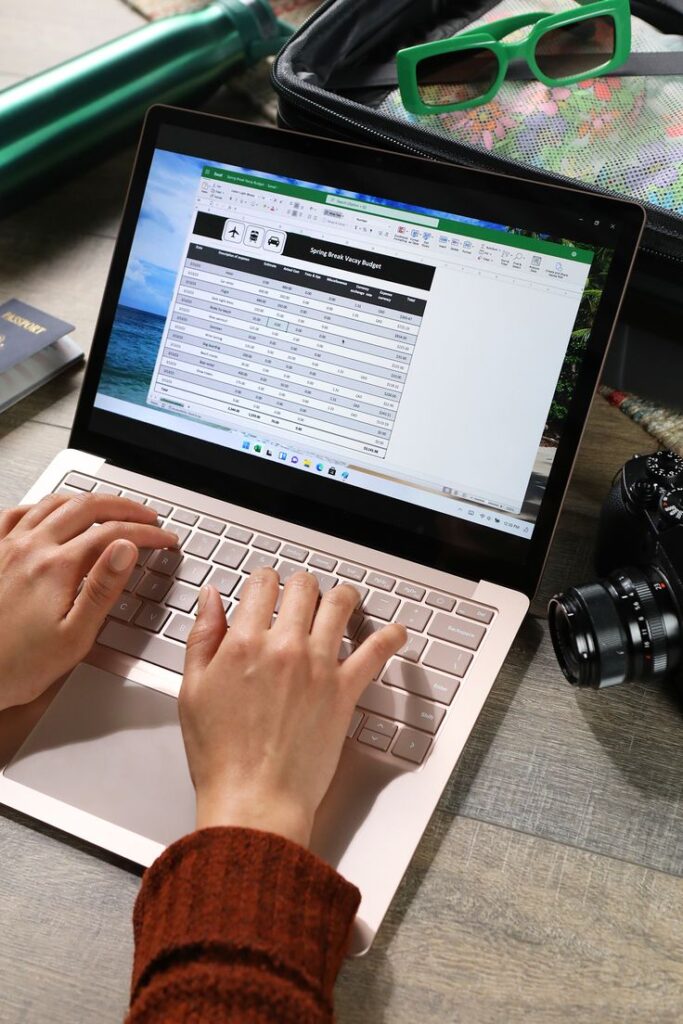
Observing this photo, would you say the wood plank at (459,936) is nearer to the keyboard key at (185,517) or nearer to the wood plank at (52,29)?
the keyboard key at (185,517)

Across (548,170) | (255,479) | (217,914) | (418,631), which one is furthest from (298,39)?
(217,914)

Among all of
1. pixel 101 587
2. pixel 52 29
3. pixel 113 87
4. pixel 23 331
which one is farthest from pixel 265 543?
pixel 52 29

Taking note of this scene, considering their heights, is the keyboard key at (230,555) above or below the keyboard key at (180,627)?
above

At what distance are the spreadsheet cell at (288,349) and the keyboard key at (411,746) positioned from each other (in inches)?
8.0

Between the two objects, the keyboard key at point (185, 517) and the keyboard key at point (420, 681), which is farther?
the keyboard key at point (185, 517)

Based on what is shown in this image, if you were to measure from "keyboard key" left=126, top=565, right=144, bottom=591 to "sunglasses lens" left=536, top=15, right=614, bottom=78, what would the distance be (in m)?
0.53

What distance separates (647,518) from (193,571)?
0.32 metres

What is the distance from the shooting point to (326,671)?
1.77 feet

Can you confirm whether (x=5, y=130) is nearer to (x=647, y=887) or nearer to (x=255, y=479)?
(x=255, y=479)

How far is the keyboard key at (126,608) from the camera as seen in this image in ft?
2.02

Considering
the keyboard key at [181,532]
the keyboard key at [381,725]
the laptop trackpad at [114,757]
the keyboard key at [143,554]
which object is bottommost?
the laptop trackpad at [114,757]

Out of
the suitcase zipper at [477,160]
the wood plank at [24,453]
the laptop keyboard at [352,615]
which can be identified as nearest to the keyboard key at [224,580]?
the laptop keyboard at [352,615]

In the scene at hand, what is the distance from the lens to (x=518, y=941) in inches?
19.7

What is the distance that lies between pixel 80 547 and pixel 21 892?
0.72ft
